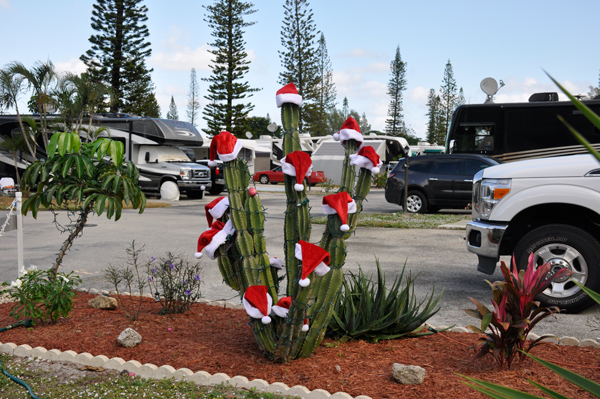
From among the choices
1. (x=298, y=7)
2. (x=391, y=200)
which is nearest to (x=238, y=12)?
(x=298, y=7)

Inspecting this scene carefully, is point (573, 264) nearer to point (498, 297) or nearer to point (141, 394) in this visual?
point (498, 297)

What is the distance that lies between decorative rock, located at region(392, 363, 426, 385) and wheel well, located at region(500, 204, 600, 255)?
10.1 feet

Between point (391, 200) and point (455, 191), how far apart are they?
1999 mm

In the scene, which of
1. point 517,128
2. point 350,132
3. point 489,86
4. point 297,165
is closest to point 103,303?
point 297,165

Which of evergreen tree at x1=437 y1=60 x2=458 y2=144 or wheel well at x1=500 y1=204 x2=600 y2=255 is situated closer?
wheel well at x1=500 y1=204 x2=600 y2=255

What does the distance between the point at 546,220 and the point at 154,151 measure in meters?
19.0

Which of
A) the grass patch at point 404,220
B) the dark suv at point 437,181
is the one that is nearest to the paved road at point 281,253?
the grass patch at point 404,220

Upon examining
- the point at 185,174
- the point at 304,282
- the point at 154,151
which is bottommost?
the point at 304,282

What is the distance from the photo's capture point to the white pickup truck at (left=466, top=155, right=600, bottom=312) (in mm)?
5270

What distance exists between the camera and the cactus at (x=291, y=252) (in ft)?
11.0

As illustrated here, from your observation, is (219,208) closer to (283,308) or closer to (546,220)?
(283,308)

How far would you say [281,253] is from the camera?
9070 mm

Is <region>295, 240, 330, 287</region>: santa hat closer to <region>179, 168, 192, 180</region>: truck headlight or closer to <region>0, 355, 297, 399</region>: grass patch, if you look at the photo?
<region>0, 355, 297, 399</region>: grass patch

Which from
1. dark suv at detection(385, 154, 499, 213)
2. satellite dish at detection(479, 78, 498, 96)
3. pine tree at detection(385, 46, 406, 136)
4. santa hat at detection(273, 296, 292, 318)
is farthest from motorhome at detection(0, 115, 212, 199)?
pine tree at detection(385, 46, 406, 136)
